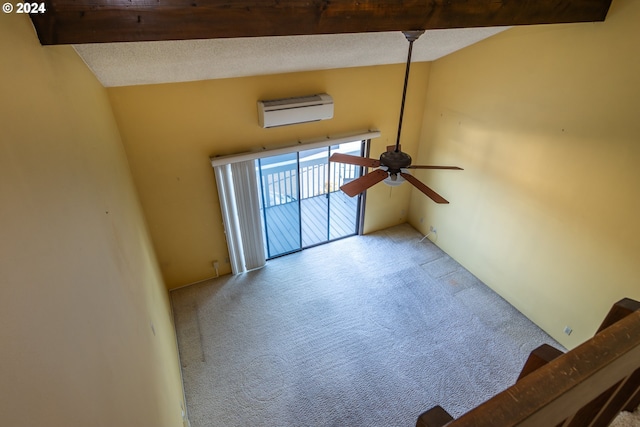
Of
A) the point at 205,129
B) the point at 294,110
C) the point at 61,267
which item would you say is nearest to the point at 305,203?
the point at 294,110

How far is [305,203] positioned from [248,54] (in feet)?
14.2

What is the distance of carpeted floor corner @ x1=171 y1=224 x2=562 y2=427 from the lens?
3926 millimetres

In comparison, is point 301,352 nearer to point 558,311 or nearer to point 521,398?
point 558,311

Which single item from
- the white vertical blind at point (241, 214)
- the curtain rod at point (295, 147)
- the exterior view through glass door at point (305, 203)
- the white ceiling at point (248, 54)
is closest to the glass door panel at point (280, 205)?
the exterior view through glass door at point (305, 203)

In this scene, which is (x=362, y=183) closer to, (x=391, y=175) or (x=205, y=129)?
(x=391, y=175)

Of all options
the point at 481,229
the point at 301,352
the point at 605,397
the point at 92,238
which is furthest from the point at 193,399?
the point at 481,229

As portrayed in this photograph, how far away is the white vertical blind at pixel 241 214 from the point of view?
4801 mm

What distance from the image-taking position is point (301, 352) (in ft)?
14.6

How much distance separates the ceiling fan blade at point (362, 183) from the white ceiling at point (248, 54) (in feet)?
4.34

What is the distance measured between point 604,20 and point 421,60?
2260mm

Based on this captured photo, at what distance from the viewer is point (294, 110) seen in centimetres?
450

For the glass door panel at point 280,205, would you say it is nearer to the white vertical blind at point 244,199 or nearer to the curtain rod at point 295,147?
the white vertical blind at point 244,199

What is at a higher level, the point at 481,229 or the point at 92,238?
the point at 92,238

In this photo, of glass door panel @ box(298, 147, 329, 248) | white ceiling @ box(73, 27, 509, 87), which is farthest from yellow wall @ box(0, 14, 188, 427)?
glass door panel @ box(298, 147, 329, 248)
